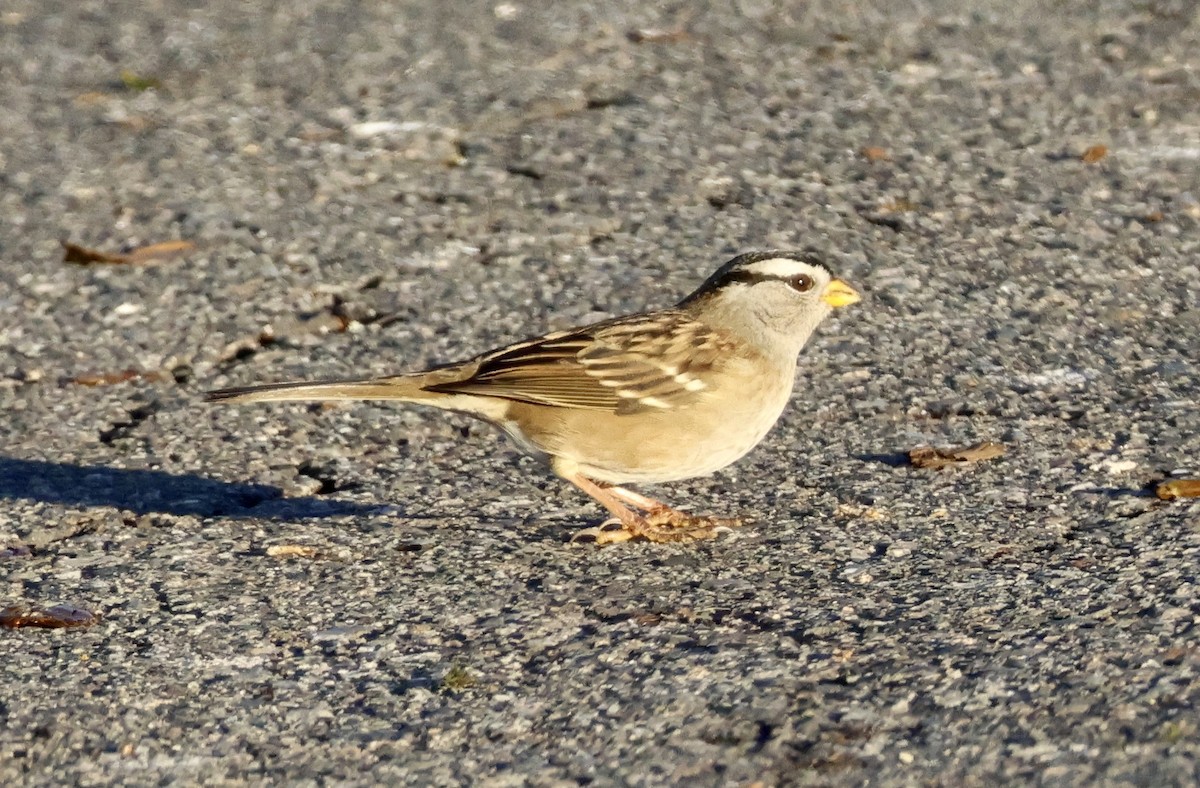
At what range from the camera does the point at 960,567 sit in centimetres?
486

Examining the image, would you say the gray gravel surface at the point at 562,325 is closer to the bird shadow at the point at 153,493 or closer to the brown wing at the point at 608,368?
the bird shadow at the point at 153,493

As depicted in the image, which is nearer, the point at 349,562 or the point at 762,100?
the point at 349,562

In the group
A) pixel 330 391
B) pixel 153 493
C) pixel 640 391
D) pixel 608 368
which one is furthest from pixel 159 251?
pixel 640 391

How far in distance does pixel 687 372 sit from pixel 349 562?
1.24 metres

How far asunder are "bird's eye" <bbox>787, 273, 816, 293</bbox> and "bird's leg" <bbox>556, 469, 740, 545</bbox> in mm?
906

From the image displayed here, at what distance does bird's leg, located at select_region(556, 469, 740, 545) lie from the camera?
528 cm

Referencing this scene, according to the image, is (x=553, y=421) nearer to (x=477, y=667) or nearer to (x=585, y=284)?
(x=477, y=667)

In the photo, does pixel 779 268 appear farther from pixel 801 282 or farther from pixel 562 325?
pixel 562 325

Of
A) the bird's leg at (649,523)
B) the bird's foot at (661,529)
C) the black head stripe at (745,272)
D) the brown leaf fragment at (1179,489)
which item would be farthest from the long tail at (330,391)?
the brown leaf fragment at (1179,489)

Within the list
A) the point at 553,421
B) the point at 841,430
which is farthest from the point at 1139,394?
the point at 553,421

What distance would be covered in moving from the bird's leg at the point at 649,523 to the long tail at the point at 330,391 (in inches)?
21.8

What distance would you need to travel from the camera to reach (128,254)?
7.71 metres

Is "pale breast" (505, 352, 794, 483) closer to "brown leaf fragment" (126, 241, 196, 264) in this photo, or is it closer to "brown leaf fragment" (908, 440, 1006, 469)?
"brown leaf fragment" (908, 440, 1006, 469)

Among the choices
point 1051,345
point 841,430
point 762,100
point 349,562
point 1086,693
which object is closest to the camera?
point 1086,693
